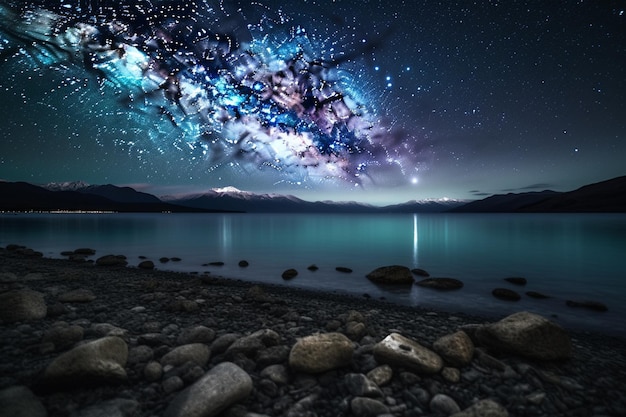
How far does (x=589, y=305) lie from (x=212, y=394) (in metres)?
14.3

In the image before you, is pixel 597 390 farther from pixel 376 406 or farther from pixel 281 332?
pixel 281 332

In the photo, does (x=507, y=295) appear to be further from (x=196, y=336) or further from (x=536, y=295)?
(x=196, y=336)

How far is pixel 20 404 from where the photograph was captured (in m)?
2.75

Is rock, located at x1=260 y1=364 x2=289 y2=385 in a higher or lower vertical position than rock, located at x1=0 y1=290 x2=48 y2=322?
lower

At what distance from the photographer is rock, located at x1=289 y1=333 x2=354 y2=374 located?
3.95 m

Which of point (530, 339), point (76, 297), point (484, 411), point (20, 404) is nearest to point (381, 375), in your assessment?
point (484, 411)

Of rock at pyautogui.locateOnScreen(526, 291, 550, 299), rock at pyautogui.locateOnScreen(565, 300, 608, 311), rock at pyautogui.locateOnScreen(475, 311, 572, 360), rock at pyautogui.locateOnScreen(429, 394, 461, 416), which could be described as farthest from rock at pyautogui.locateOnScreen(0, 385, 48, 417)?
rock at pyautogui.locateOnScreen(526, 291, 550, 299)

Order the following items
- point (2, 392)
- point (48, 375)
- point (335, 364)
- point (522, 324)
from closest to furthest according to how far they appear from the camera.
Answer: point (2, 392) → point (48, 375) → point (335, 364) → point (522, 324)

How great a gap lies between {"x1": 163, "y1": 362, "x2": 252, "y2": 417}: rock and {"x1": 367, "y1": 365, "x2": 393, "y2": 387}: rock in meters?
1.67

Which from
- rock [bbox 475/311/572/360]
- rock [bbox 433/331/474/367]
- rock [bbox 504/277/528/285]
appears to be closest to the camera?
rock [bbox 433/331/474/367]

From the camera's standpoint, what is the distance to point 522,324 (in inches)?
189

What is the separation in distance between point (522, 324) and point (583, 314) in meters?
8.40

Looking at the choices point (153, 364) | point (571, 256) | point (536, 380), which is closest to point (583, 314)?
point (536, 380)

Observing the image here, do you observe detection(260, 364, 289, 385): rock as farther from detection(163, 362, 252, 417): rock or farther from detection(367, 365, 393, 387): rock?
detection(367, 365, 393, 387): rock
